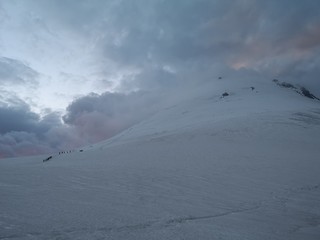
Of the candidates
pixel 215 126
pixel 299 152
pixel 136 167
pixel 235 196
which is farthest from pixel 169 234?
pixel 215 126

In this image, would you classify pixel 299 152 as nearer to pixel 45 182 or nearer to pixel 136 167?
pixel 136 167

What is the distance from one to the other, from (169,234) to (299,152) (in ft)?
52.0

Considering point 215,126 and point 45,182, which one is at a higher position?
point 215,126

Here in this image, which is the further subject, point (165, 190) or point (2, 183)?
point (165, 190)

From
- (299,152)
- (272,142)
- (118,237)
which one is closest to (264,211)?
(118,237)

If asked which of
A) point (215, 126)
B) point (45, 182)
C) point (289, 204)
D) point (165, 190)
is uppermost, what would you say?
point (215, 126)

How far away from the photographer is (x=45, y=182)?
7988mm

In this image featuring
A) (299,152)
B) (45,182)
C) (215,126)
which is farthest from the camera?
(215,126)

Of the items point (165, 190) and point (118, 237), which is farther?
point (165, 190)

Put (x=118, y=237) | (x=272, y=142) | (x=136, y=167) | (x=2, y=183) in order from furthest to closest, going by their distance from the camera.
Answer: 1. (x=272, y=142)
2. (x=136, y=167)
3. (x=2, y=183)
4. (x=118, y=237)

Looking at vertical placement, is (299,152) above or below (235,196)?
above

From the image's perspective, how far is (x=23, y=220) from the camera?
490 cm

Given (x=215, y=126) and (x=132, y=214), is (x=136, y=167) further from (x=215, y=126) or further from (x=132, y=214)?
(x=215, y=126)

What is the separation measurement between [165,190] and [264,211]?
9.00 ft
